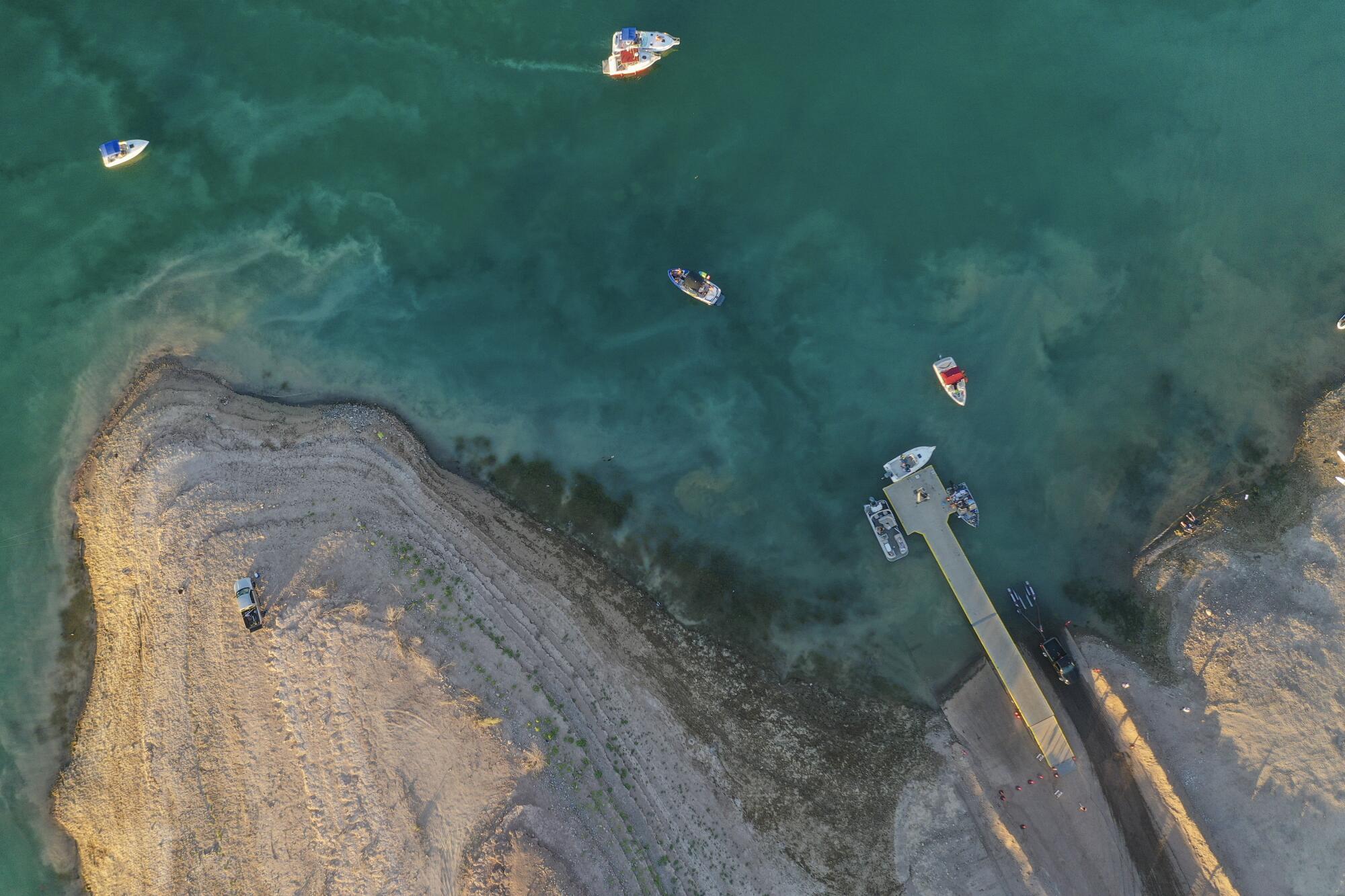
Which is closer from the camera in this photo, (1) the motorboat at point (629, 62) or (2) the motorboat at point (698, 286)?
(2) the motorboat at point (698, 286)

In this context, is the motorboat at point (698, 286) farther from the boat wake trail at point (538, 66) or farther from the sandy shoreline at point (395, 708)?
the sandy shoreline at point (395, 708)

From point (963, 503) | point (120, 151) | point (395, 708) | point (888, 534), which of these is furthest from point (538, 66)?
point (395, 708)

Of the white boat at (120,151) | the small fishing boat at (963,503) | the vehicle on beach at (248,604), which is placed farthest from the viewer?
the white boat at (120,151)

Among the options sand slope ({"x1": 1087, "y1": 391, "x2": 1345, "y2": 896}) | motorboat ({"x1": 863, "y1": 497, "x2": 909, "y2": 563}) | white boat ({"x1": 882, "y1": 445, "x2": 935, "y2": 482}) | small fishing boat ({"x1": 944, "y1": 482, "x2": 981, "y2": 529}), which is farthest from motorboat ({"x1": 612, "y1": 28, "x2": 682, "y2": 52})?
sand slope ({"x1": 1087, "y1": 391, "x2": 1345, "y2": 896})

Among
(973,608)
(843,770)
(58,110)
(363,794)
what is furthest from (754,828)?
(58,110)

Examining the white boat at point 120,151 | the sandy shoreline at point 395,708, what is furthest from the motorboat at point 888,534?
the white boat at point 120,151

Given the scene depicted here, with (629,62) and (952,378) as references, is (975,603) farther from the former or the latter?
(629,62)
